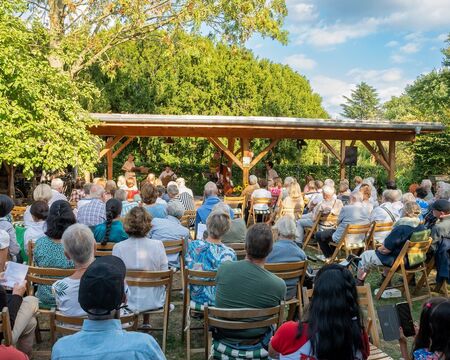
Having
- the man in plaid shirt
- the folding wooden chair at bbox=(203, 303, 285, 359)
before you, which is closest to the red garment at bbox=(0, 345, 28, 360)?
the folding wooden chair at bbox=(203, 303, 285, 359)

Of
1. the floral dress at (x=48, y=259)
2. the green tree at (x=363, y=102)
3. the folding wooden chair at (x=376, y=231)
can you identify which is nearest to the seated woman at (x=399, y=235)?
the folding wooden chair at (x=376, y=231)

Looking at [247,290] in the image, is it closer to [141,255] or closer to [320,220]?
[141,255]

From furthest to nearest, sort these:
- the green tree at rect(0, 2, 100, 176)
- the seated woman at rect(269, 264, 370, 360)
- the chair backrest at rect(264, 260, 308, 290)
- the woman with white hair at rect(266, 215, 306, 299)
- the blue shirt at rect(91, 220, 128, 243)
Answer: the green tree at rect(0, 2, 100, 176) → the blue shirt at rect(91, 220, 128, 243) → the woman with white hair at rect(266, 215, 306, 299) → the chair backrest at rect(264, 260, 308, 290) → the seated woman at rect(269, 264, 370, 360)

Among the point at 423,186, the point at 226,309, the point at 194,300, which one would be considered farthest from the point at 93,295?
the point at 423,186

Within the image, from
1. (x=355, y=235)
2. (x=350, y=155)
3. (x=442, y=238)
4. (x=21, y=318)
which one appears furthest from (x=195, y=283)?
(x=350, y=155)

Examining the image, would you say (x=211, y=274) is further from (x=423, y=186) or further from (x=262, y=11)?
(x=262, y=11)

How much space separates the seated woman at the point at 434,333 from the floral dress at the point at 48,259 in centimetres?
267

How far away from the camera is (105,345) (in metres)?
1.74

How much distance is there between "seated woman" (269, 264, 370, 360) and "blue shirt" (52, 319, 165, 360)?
75cm

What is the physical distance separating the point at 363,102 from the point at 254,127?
204 ft

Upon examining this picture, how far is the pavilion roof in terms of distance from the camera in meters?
12.1

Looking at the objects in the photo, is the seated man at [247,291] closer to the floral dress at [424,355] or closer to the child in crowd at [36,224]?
the floral dress at [424,355]

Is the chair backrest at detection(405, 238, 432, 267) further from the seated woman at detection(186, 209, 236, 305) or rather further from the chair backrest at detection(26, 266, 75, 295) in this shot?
the chair backrest at detection(26, 266, 75, 295)

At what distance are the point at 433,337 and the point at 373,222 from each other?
4330mm
